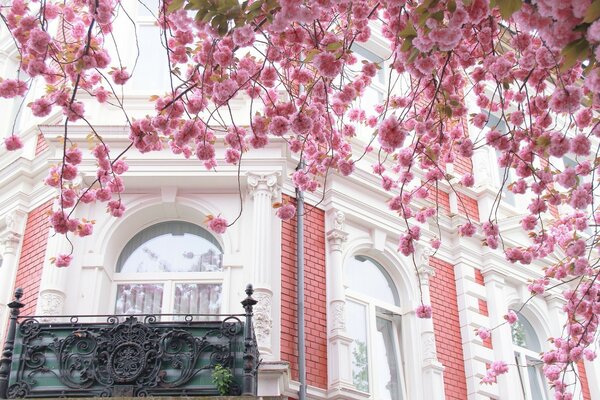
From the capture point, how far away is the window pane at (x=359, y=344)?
10023mm

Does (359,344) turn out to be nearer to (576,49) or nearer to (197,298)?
(197,298)

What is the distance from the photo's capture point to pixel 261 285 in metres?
9.08

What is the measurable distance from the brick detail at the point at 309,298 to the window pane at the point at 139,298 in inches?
64.7

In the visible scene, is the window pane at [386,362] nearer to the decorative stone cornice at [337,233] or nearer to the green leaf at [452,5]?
the decorative stone cornice at [337,233]

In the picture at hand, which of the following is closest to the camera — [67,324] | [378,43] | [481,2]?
[481,2]

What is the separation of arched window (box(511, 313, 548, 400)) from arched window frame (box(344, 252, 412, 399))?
237 centimetres

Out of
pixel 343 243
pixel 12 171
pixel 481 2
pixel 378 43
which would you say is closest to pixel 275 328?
pixel 343 243

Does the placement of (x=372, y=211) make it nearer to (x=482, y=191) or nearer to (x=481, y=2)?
(x=482, y=191)

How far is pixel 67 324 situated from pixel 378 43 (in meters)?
7.89

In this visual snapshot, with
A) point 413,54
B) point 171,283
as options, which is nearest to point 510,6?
point 413,54

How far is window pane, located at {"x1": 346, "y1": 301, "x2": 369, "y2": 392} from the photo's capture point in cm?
1002

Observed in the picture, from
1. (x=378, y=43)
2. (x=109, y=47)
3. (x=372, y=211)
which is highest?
(x=378, y=43)

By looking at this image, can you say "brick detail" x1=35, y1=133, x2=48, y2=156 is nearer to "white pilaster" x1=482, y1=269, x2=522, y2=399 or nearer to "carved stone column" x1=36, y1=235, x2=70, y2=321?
"carved stone column" x1=36, y1=235, x2=70, y2=321

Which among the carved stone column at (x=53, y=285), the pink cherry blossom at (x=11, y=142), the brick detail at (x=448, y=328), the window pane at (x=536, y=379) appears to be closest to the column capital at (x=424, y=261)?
the brick detail at (x=448, y=328)
